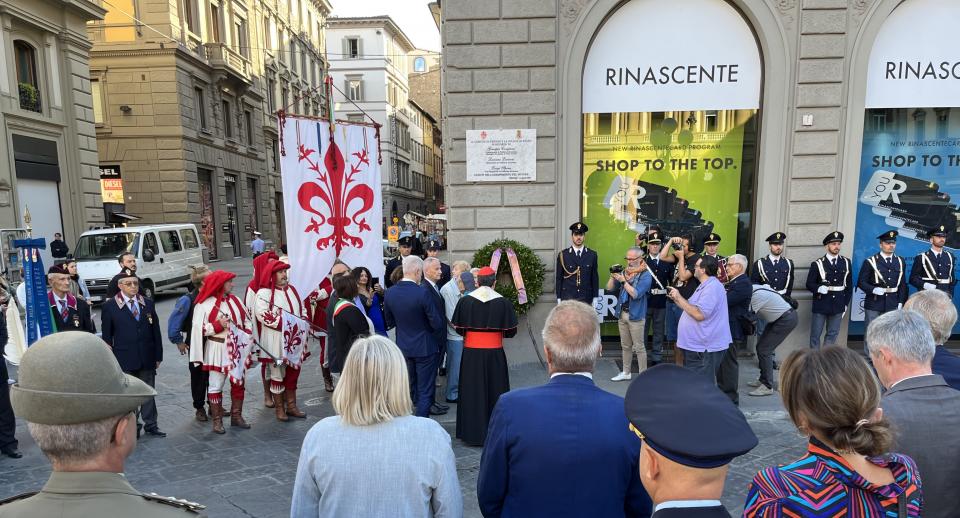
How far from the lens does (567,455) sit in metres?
2.05

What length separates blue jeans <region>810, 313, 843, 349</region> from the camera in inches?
292

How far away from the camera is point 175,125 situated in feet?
70.2

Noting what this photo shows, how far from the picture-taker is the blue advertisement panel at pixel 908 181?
8070 millimetres

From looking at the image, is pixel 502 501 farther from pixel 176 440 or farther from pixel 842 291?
pixel 842 291

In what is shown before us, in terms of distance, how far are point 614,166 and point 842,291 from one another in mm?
3698

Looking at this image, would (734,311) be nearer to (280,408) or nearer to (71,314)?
(280,408)

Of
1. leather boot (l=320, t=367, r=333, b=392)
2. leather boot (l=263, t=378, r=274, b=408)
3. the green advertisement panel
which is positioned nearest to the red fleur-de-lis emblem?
leather boot (l=320, t=367, r=333, b=392)

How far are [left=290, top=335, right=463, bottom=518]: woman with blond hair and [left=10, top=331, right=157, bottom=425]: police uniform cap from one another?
0.81 metres

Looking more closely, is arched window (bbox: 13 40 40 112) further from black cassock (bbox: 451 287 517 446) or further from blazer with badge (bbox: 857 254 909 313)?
blazer with badge (bbox: 857 254 909 313)

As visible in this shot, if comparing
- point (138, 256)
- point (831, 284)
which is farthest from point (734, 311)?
point (138, 256)

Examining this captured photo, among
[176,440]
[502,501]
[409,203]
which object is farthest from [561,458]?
[409,203]

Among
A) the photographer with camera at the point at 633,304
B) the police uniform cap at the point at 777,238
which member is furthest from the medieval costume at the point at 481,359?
the police uniform cap at the point at 777,238

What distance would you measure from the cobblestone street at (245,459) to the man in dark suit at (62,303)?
123 cm

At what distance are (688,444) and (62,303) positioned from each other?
6746 millimetres
